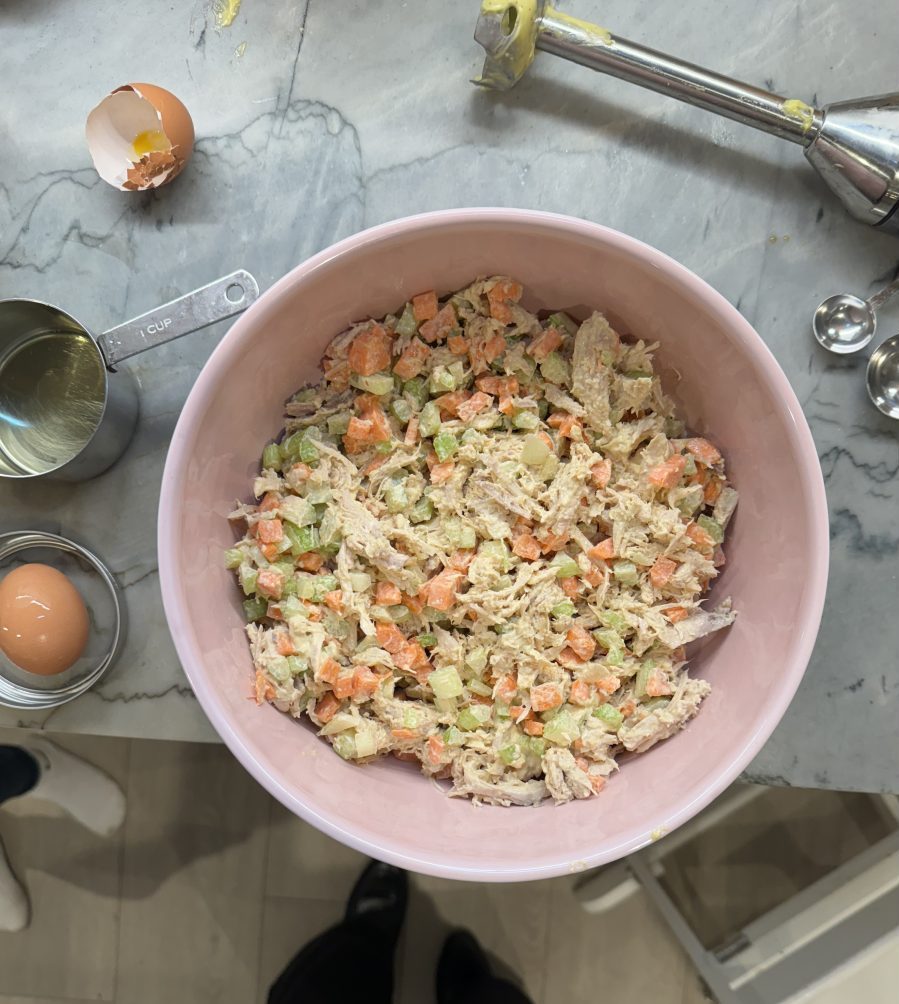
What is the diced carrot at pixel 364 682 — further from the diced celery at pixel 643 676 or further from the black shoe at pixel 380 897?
the black shoe at pixel 380 897

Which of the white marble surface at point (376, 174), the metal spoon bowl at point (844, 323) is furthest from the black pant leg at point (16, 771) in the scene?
the metal spoon bowl at point (844, 323)

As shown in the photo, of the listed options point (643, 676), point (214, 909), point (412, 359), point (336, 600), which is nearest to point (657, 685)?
point (643, 676)

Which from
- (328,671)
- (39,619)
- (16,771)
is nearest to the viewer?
(328,671)

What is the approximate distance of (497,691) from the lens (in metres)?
1.10

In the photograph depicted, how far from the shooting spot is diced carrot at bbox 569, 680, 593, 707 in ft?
3.62

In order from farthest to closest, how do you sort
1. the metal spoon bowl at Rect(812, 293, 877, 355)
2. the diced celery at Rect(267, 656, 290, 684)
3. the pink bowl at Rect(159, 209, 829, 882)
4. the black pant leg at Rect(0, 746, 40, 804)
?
1. the black pant leg at Rect(0, 746, 40, 804)
2. the metal spoon bowl at Rect(812, 293, 877, 355)
3. the diced celery at Rect(267, 656, 290, 684)
4. the pink bowl at Rect(159, 209, 829, 882)

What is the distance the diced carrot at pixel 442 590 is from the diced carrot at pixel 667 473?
11.5 inches

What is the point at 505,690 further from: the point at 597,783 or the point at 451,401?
the point at 451,401

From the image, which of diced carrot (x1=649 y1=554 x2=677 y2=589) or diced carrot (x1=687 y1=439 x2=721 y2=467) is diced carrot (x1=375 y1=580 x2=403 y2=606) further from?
diced carrot (x1=687 y1=439 x2=721 y2=467)

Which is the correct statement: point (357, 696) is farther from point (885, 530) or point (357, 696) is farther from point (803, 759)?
point (885, 530)

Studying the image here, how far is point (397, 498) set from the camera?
44.3 inches

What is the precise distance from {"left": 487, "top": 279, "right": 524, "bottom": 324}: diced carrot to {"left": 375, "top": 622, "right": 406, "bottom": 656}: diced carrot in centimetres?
45

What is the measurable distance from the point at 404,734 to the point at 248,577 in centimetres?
30

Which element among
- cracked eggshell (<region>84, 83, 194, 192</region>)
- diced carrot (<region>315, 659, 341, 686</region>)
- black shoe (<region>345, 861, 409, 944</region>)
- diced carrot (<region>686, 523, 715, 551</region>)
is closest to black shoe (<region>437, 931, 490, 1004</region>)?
black shoe (<region>345, 861, 409, 944</region>)
